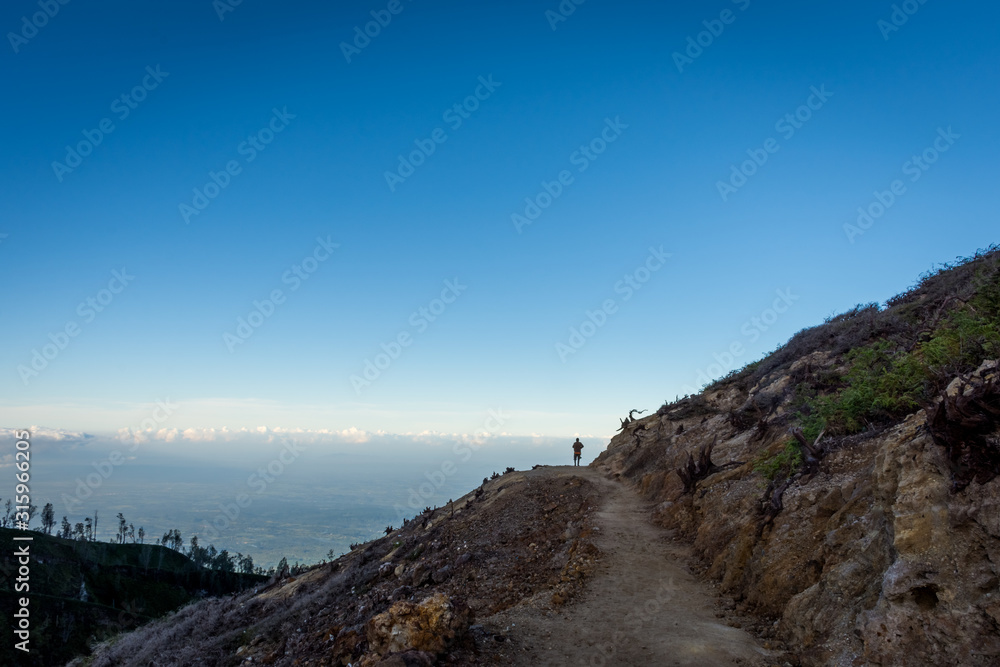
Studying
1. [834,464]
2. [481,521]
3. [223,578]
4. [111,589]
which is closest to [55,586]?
[111,589]

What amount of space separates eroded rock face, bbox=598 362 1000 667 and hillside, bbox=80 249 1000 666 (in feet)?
0.08

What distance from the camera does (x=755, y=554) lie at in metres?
9.60

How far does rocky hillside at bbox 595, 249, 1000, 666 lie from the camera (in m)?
5.54

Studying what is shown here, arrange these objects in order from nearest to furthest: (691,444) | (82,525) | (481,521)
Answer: (481,521)
(691,444)
(82,525)

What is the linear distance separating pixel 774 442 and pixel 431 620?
10353 mm

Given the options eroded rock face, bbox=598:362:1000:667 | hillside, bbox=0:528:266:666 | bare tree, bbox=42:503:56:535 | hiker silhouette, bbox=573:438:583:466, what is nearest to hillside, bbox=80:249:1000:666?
eroded rock face, bbox=598:362:1000:667

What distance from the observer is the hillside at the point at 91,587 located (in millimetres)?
63562

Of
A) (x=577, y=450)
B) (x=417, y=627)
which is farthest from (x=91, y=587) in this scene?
(x=417, y=627)

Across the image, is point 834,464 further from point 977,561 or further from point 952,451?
point 977,561

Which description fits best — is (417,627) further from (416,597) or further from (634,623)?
(634,623)

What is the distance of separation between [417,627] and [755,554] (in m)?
6.44

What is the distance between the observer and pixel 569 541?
13.4 meters

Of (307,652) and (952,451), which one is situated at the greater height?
(952,451)

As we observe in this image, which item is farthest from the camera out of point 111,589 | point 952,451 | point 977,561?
point 111,589
